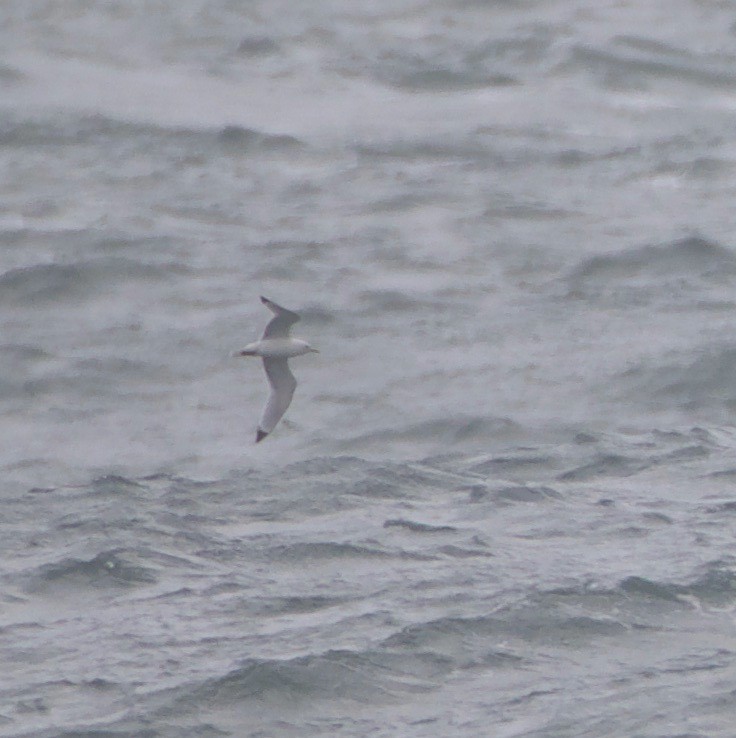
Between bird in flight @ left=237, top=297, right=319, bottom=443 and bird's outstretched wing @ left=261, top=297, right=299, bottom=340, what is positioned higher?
bird's outstretched wing @ left=261, top=297, right=299, bottom=340

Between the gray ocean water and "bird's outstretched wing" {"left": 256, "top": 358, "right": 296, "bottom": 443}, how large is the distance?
1271mm

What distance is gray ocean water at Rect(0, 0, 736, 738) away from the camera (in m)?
14.1

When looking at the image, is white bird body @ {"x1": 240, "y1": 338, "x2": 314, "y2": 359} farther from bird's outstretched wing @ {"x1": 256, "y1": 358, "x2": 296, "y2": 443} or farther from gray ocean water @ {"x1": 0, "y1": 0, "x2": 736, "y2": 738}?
gray ocean water @ {"x1": 0, "y1": 0, "x2": 736, "y2": 738}

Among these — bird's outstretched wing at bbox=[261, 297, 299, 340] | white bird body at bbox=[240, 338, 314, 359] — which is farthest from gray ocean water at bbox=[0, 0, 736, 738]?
bird's outstretched wing at bbox=[261, 297, 299, 340]

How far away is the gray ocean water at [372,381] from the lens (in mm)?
14133

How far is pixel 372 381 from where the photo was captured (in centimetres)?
2000

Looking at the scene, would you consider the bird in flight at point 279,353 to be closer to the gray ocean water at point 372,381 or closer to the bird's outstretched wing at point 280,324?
the bird's outstretched wing at point 280,324

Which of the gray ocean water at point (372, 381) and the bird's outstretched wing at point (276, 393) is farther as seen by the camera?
the bird's outstretched wing at point (276, 393)

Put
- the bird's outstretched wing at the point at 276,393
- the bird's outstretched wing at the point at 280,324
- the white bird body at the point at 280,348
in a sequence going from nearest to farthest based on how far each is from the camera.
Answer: the bird's outstretched wing at the point at 276,393
the bird's outstretched wing at the point at 280,324
the white bird body at the point at 280,348

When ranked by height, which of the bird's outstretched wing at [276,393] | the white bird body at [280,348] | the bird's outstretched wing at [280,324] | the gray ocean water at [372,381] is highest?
the bird's outstretched wing at [280,324]

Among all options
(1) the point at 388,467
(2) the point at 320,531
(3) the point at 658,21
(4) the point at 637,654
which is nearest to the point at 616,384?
(1) the point at 388,467

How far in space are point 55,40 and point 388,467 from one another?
1798 cm

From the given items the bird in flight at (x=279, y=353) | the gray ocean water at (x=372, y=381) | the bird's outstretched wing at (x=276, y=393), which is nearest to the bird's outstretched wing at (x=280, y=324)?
the bird in flight at (x=279, y=353)

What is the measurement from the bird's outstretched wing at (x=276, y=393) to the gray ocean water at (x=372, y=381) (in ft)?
4.17
